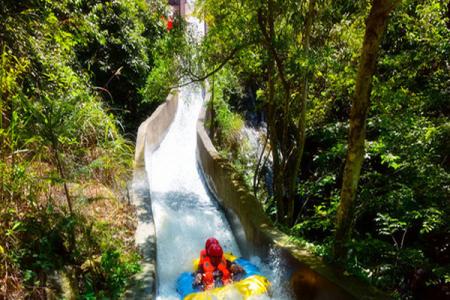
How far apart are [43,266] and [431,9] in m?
6.97

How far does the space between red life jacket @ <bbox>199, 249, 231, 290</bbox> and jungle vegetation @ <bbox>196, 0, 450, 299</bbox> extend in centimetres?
126

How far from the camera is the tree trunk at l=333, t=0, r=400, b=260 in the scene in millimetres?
3295

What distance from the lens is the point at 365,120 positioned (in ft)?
Result: 11.9

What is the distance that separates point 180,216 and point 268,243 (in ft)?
9.19

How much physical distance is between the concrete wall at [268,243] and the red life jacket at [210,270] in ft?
2.51

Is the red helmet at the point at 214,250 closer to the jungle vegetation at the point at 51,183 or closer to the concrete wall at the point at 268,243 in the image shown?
the concrete wall at the point at 268,243

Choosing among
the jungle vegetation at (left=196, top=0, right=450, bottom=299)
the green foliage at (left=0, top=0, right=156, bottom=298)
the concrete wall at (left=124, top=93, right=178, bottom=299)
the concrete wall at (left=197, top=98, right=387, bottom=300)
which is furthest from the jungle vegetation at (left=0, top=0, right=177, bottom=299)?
the jungle vegetation at (left=196, top=0, right=450, bottom=299)

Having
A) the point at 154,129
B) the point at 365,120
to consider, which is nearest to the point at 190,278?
the point at 365,120

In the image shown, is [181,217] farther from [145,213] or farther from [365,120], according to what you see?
[365,120]

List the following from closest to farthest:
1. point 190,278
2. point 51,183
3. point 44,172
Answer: point 51,183
point 44,172
point 190,278

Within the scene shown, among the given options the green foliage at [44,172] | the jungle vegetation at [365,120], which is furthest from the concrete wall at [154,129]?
the jungle vegetation at [365,120]

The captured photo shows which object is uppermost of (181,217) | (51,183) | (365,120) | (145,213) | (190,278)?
(365,120)

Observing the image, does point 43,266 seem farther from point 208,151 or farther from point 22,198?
point 208,151

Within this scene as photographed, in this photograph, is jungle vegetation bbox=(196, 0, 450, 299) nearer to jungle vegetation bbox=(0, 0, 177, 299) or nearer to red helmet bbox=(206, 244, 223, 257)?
red helmet bbox=(206, 244, 223, 257)
